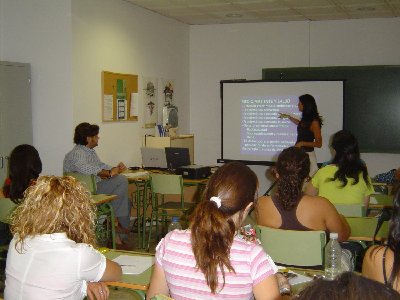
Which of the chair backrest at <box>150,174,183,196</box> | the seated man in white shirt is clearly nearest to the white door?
the seated man in white shirt

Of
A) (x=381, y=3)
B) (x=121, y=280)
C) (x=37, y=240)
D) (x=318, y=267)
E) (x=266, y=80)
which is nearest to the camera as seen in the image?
(x=37, y=240)

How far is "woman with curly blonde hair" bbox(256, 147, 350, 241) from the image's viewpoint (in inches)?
131

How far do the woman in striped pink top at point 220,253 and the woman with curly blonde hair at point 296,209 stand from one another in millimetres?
1186

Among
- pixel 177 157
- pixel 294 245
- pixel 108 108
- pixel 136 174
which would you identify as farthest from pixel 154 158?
pixel 294 245

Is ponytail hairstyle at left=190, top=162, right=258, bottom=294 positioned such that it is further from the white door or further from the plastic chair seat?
the white door

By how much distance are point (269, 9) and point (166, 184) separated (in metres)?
3.22

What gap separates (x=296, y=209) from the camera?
3.33 m

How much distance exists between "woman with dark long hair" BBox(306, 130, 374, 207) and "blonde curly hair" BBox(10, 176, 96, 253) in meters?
2.57

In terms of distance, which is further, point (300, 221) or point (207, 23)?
point (207, 23)

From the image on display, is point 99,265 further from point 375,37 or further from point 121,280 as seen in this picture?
point 375,37

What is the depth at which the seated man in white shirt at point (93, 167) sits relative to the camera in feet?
19.8

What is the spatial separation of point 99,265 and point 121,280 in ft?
0.99

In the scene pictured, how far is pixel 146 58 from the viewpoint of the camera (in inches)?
311

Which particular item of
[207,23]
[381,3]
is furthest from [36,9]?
[381,3]
